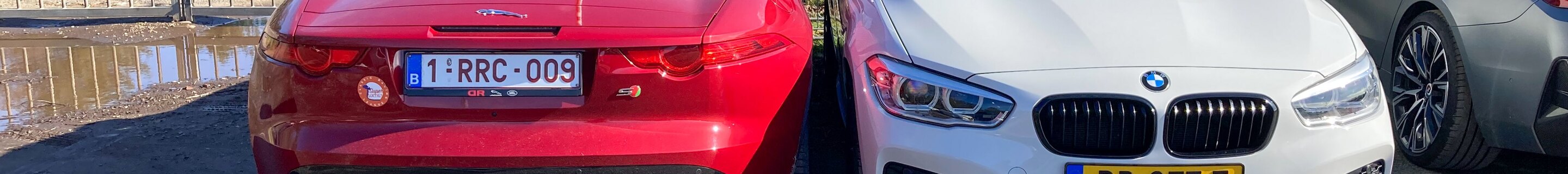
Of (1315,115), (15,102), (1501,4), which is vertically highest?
(1501,4)

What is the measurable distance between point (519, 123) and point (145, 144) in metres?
2.26

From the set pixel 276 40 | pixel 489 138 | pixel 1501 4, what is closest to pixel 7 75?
pixel 276 40

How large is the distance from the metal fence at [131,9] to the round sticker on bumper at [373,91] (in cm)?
670

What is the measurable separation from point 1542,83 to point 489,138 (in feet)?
7.91

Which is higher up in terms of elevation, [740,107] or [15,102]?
[740,107]

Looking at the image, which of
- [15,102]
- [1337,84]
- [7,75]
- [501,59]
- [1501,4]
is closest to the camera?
[501,59]

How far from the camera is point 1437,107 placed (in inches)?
130

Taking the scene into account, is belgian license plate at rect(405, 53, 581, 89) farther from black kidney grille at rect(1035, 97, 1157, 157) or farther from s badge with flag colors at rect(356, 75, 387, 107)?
black kidney grille at rect(1035, 97, 1157, 157)

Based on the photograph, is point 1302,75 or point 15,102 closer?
point 1302,75

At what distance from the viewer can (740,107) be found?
240 cm

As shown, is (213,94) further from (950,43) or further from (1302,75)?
(1302,75)

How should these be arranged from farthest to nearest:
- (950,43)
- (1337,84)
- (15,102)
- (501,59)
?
(15,102), (950,43), (1337,84), (501,59)

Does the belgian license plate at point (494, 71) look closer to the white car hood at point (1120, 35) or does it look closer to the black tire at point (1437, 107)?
the white car hood at point (1120, 35)

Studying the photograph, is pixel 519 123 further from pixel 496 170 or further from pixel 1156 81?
pixel 1156 81
